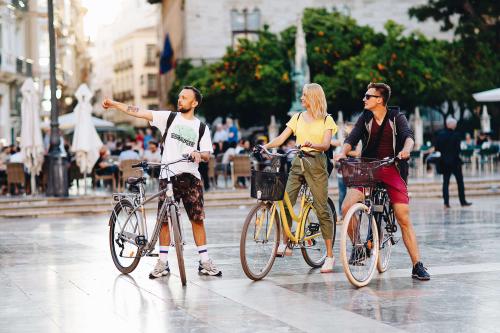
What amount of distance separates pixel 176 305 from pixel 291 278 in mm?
1915

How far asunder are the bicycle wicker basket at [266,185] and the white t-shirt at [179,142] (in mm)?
633

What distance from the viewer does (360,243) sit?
32.8 feet

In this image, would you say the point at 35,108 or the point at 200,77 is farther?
the point at 200,77

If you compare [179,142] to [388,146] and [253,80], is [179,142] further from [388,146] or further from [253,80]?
[253,80]

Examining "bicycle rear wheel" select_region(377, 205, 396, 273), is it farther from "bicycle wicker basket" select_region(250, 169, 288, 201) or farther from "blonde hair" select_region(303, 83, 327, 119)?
"blonde hair" select_region(303, 83, 327, 119)

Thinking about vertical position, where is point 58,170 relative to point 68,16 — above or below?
below

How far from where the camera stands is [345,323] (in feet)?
26.1

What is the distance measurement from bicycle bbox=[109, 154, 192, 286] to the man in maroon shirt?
1.59m

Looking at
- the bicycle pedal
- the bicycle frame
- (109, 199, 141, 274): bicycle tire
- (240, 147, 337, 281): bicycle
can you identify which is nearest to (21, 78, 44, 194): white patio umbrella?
(109, 199, 141, 274): bicycle tire

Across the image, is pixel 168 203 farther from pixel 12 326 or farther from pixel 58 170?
pixel 58 170

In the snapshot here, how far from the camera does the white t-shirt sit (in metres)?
10.6

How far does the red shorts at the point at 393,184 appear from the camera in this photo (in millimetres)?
10266

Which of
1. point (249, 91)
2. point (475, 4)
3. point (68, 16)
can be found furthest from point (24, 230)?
point (68, 16)

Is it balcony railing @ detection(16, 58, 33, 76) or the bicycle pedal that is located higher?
balcony railing @ detection(16, 58, 33, 76)
